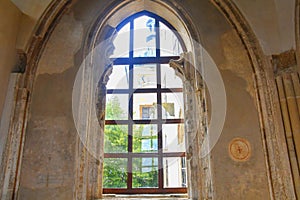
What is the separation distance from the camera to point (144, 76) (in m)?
4.18

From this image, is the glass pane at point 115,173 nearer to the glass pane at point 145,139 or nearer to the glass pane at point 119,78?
the glass pane at point 145,139

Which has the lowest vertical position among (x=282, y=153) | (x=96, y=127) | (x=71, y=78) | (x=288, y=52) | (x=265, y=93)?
(x=282, y=153)

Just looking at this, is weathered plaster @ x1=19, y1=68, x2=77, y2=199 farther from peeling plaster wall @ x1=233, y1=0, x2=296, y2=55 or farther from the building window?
peeling plaster wall @ x1=233, y1=0, x2=296, y2=55

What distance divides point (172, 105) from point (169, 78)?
0.44 metres

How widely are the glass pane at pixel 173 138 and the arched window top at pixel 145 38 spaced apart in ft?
3.75

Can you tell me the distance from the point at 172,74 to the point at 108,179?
180 centimetres

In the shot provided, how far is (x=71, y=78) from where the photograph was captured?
344 centimetres

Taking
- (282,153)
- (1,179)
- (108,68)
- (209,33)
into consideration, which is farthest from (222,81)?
(1,179)

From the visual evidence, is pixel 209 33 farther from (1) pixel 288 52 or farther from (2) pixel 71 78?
(2) pixel 71 78

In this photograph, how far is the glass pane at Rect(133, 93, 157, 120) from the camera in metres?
3.96

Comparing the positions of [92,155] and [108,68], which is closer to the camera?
[92,155]

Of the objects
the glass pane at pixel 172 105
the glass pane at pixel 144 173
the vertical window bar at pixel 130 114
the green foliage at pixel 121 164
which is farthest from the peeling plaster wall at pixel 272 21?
the glass pane at pixel 144 173

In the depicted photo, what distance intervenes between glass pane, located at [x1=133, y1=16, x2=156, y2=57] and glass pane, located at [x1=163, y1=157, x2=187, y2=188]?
1.64 metres

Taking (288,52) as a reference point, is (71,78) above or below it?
below
